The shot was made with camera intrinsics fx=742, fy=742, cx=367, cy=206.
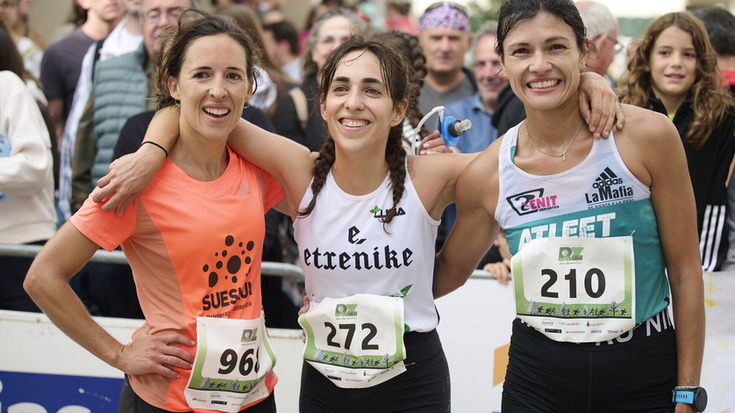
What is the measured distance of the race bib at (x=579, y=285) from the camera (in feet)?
8.45

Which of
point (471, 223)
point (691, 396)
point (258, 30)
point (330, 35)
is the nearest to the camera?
point (691, 396)

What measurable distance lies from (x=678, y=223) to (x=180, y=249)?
1.76m

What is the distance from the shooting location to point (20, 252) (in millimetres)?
3891

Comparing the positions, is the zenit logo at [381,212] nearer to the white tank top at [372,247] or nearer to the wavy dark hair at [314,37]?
the white tank top at [372,247]

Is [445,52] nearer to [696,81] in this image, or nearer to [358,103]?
[696,81]

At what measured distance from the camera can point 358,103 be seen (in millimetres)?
2756

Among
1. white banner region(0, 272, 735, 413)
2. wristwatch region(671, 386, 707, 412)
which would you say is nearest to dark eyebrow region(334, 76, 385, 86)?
wristwatch region(671, 386, 707, 412)

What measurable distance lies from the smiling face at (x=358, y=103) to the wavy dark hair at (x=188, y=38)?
0.37 meters

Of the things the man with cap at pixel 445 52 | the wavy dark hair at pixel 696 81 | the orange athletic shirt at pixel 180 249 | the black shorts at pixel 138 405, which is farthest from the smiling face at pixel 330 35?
the black shorts at pixel 138 405

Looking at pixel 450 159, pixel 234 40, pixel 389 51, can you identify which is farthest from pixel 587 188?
pixel 234 40

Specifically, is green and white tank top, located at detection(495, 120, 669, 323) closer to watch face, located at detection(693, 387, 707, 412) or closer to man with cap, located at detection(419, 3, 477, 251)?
watch face, located at detection(693, 387, 707, 412)

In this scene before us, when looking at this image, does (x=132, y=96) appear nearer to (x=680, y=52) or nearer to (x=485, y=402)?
(x=485, y=402)

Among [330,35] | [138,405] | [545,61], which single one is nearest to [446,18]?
[330,35]

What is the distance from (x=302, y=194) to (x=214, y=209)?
1.26ft
